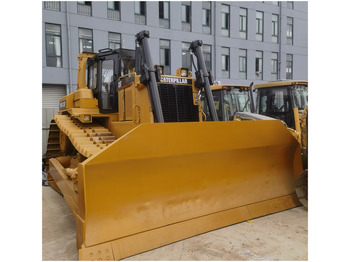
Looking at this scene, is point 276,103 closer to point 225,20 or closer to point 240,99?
point 240,99

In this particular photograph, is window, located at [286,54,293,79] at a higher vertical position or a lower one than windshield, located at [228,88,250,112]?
higher

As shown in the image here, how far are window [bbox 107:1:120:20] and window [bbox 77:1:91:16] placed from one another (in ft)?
3.24

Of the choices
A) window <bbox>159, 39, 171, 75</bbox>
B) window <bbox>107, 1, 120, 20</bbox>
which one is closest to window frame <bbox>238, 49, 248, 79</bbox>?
window <bbox>159, 39, 171, 75</bbox>

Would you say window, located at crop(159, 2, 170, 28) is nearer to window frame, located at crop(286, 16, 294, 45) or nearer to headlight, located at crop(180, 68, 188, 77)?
window frame, located at crop(286, 16, 294, 45)

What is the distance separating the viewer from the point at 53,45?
46.0ft

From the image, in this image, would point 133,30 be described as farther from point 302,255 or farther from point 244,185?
point 302,255

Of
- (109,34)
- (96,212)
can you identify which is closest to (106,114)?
(96,212)

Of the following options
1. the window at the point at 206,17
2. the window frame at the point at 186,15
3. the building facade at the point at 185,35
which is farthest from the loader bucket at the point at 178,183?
the window at the point at 206,17

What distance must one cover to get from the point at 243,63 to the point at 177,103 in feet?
51.2

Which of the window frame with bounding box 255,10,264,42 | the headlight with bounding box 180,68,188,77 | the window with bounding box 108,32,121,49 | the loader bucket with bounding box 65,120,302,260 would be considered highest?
the window frame with bounding box 255,10,264,42

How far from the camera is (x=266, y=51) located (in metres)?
19.7

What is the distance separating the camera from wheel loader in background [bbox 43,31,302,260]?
3.05 meters

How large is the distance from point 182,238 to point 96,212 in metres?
1.05

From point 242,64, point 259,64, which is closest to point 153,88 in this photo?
point 242,64
